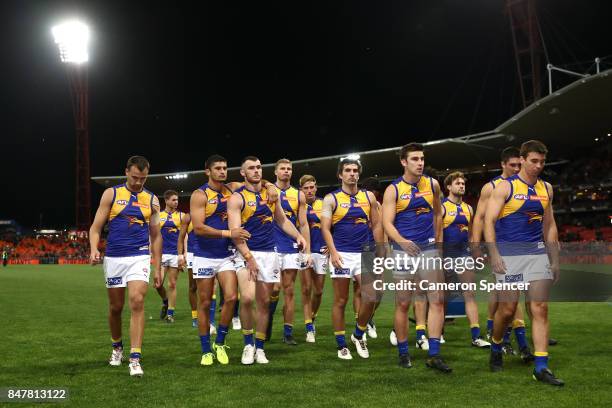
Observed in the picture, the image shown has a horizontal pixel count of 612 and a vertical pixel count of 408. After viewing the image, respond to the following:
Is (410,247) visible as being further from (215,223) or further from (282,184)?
(282,184)

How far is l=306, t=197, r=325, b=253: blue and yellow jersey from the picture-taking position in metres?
9.00

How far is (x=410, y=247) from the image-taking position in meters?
6.12

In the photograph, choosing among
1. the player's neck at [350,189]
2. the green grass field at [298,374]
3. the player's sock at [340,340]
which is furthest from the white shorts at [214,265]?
the player's neck at [350,189]

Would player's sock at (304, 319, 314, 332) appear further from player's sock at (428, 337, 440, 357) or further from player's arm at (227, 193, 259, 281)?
player's sock at (428, 337, 440, 357)

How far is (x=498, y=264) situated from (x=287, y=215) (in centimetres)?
378

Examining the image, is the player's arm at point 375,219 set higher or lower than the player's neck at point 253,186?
lower

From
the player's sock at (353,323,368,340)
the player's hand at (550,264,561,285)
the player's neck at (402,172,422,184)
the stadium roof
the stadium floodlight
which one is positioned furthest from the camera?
the stadium floodlight

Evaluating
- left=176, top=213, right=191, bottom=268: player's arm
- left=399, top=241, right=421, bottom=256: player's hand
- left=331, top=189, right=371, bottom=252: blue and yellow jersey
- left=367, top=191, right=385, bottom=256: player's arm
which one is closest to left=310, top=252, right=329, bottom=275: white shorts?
left=331, top=189, right=371, bottom=252: blue and yellow jersey

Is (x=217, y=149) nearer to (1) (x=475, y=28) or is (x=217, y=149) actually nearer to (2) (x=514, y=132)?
(1) (x=475, y=28)

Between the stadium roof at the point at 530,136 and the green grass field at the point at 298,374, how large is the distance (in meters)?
19.3

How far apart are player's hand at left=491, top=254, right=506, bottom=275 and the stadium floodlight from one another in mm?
44816

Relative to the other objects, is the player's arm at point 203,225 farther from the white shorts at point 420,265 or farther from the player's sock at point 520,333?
the player's sock at point 520,333

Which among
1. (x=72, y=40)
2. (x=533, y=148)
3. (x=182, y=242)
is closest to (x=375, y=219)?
(x=533, y=148)

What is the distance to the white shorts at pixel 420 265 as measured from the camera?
6.23 m
